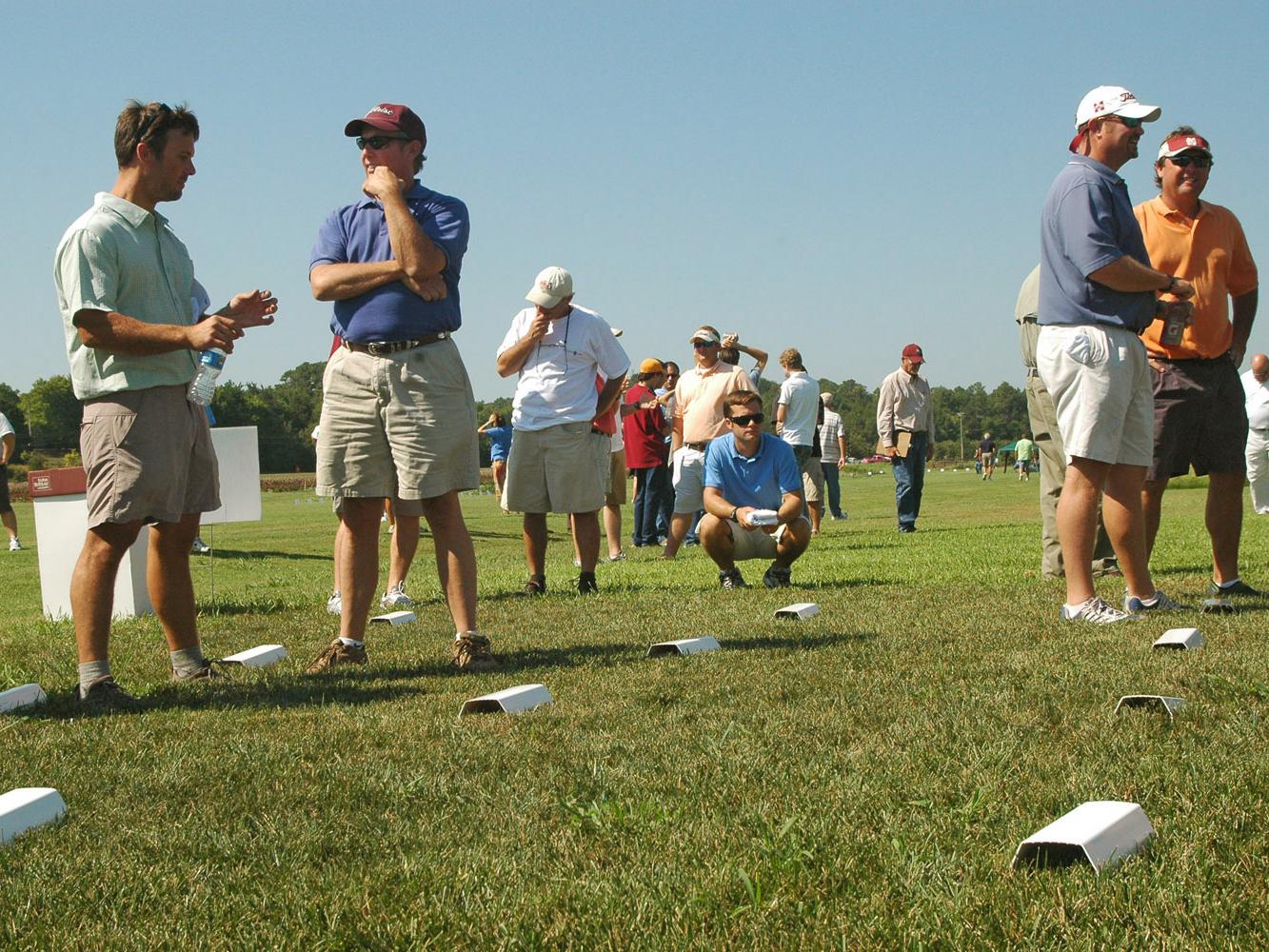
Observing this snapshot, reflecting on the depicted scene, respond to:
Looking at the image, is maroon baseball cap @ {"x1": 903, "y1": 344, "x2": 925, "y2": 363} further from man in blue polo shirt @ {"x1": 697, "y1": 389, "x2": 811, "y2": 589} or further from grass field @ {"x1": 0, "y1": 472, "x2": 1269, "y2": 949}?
grass field @ {"x1": 0, "y1": 472, "x2": 1269, "y2": 949}

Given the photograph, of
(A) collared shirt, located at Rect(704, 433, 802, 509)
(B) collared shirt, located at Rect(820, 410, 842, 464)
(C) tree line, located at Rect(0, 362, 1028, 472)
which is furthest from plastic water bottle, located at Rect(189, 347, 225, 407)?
(C) tree line, located at Rect(0, 362, 1028, 472)

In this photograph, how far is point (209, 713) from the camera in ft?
14.3

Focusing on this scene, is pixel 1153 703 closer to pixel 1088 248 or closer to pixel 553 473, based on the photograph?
pixel 1088 248

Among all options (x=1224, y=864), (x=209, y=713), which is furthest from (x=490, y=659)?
(x=1224, y=864)

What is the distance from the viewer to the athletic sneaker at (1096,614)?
572cm

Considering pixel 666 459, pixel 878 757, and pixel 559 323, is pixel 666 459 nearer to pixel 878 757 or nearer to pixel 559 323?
pixel 559 323

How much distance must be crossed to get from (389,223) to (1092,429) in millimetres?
3055

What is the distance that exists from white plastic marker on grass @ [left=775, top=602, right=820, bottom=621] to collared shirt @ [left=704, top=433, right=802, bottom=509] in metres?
2.30

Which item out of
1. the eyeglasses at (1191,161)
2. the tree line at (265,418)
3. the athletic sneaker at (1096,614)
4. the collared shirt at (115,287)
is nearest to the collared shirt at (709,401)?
the eyeglasses at (1191,161)

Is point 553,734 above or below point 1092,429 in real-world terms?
below

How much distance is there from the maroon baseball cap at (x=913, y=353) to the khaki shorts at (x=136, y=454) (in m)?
11.2

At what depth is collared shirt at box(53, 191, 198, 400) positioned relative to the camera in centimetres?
480

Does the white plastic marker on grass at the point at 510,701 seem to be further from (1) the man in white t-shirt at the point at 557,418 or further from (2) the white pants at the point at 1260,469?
(2) the white pants at the point at 1260,469

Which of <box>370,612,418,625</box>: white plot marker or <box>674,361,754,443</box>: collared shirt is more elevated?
<box>674,361,754,443</box>: collared shirt
